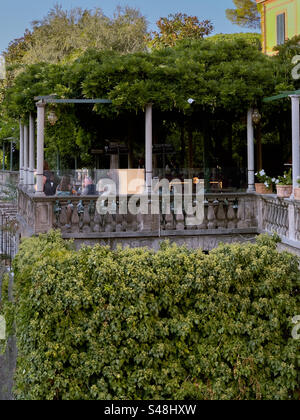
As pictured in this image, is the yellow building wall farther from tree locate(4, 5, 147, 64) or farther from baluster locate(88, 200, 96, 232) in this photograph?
baluster locate(88, 200, 96, 232)

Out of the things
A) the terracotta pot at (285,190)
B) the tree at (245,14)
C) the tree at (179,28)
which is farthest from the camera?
the tree at (245,14)

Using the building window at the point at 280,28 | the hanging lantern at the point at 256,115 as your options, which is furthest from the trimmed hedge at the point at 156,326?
the building window at the point at 280,28

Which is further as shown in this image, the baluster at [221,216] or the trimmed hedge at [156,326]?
the baluster at [221,216]

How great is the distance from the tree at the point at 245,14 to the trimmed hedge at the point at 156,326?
3576cm

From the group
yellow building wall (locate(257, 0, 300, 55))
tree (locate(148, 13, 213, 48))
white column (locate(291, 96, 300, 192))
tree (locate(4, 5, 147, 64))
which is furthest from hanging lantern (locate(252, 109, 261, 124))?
tree (locate(4, 5, 147, 64))

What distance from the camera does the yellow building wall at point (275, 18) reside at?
74.5 feet

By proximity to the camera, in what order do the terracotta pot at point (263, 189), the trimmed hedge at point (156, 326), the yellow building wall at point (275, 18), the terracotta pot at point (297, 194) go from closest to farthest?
1. the trimmed hedge at point (156, 326)
2. the terracotta pot at point (297, 194)
3. the terracotta pot at point (263, 189)
4. the yellow building wall at point (275, 18)

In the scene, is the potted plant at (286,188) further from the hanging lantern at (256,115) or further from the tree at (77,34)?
the tree at (77,34)

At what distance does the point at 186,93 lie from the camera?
10641mm

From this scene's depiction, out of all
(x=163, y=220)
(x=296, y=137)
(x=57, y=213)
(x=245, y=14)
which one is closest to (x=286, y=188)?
A: (x=296, y=137)

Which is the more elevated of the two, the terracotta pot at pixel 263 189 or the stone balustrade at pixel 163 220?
the terracotta pot at pixel 263 189

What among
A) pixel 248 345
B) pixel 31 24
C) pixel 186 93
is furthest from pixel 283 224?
pixel 31 24

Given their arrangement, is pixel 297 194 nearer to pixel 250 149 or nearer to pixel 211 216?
pixel 211 216

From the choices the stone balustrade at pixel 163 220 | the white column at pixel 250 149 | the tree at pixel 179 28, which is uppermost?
the tree at pixel 179 28
